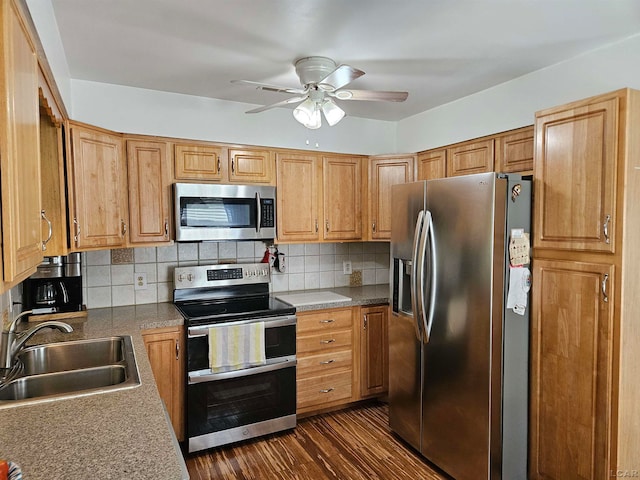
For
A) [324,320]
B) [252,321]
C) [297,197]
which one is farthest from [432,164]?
[252,321]

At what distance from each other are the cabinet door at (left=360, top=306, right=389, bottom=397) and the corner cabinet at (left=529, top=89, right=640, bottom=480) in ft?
4.15

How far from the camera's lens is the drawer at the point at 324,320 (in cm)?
297

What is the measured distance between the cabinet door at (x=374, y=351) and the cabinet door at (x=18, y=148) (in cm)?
240

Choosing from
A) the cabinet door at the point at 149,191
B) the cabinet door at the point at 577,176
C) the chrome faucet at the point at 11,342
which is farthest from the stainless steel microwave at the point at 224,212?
the cabinet door at the point at 577,176

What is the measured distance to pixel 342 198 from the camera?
338 cm

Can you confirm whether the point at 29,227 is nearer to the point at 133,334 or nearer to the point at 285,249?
the point at 133,334

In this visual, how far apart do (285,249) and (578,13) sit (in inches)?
96.9

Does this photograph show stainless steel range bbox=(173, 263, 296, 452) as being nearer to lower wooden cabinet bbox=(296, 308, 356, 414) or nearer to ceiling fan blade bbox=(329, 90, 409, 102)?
lower wooden cabinet bbox=(296, 308, 356, 414)

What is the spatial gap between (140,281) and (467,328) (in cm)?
223

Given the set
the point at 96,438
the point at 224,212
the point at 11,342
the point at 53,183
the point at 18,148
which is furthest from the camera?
the point at 224,212

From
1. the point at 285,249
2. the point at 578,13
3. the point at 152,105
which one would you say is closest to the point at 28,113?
the point at 152,105

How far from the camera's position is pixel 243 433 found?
8.88 feet

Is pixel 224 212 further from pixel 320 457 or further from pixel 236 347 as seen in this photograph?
pixel 320 457

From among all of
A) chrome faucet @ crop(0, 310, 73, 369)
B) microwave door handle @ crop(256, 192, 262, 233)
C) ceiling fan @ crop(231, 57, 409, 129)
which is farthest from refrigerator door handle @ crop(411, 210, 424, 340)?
chrome faucet @ crop(0, 310, 73, 369)
